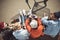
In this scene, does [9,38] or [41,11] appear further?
[41,11]

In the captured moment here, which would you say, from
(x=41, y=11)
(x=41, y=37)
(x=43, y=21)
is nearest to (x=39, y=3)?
(x=41, y=11)

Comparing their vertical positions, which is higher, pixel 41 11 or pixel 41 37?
pixel 41 11

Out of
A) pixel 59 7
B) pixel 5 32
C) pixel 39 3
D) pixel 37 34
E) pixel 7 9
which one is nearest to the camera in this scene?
pixel 37 34

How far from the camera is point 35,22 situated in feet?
3.99

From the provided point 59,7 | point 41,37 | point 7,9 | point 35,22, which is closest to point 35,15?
point 35,22

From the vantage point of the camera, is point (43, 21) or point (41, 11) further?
point (41, 11)

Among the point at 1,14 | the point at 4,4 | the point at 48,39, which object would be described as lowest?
the point at 48,39

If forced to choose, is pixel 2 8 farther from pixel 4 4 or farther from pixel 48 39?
pixel 48 39

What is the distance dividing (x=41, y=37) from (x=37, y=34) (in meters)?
0.04

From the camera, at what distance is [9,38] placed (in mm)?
1293

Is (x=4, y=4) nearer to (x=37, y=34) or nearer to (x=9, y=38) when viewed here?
(x=9, y=38)

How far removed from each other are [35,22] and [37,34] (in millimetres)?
106

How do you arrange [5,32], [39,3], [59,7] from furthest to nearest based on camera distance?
[59,7] < [39,3] < [5,32]

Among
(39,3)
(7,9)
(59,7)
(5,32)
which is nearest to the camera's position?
(5,32)
